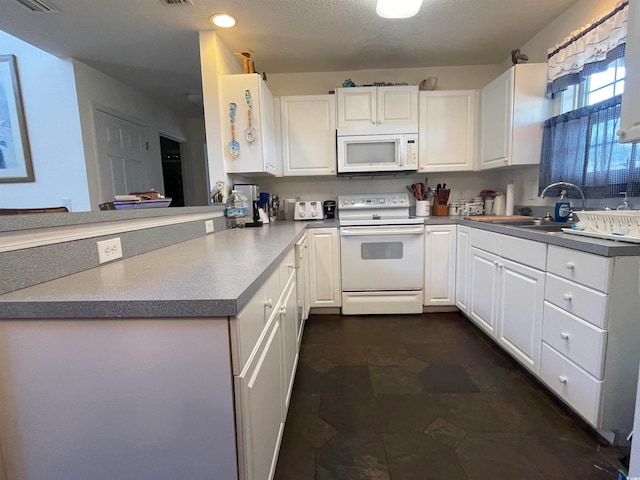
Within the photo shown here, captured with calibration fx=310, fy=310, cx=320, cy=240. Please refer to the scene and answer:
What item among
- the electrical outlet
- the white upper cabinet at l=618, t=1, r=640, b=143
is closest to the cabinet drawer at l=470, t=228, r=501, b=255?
the white upper cabinet at l=618, t=1, r=640, b=143

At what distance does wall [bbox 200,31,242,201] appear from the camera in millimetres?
2336

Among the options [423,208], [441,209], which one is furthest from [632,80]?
[441,209]

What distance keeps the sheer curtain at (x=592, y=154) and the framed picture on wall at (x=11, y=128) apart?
4501 millimetres

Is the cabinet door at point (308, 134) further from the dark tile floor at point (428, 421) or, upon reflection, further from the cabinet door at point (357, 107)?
the dark tile floor at point (428, 421)

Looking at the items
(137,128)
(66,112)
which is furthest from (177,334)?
(137,128)

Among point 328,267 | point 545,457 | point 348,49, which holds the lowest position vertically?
point 545,457

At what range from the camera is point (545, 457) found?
4.15 ft

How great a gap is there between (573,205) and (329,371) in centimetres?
198

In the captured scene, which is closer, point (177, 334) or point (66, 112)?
point (177, 334)

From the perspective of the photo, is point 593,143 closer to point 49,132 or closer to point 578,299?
point 578,299

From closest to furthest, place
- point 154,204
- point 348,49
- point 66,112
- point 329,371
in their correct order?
point 154,204 → point 329,371 → point 348,49 → point 66,112

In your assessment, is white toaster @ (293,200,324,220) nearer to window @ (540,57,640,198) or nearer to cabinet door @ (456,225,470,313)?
cabinet door @ (456,225,470,313)

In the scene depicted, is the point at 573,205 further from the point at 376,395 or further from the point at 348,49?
the point at 348,49

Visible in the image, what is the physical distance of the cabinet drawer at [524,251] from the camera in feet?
5.26
